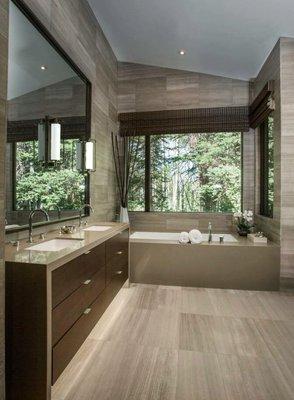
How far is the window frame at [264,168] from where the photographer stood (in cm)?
373

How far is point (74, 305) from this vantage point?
1.60 m

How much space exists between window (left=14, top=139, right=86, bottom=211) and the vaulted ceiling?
163cm

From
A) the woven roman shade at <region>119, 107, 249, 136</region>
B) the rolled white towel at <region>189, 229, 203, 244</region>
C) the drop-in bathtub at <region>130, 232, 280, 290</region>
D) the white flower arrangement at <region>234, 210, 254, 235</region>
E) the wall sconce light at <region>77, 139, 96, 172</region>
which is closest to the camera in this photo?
the wall sconce light at <region>77, 139, 96, 172</region>

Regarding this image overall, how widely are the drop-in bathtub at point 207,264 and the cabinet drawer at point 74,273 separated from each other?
126cm

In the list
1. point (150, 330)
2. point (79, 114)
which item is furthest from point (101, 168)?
point (150, 330)

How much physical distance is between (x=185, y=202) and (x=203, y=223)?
45 centimetres

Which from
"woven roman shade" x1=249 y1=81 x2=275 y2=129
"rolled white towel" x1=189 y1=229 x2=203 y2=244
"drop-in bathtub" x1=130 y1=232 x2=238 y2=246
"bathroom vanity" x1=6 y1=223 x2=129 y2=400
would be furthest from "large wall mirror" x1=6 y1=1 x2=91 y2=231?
"woven roman shade" x1=249 y1=81 x2=275 y2=129

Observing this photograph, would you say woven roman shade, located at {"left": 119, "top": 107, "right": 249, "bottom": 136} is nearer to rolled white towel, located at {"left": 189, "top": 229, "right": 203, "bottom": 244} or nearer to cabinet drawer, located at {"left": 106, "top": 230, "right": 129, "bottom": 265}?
rolled white towel, located at {"left": 189, "top": 229, "right": 203, "bottom": 244}

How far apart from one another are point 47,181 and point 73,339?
129cm

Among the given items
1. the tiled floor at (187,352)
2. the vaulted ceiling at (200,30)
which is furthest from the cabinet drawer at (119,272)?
the vaulted ceiling at (200,30)

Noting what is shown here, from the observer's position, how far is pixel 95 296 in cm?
196

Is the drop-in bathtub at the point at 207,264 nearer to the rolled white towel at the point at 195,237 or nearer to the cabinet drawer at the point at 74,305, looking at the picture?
the rolled white towel at the point at 195,237

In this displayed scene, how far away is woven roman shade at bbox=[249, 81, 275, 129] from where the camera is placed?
3124 mm

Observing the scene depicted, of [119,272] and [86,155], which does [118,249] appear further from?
[86,155]
